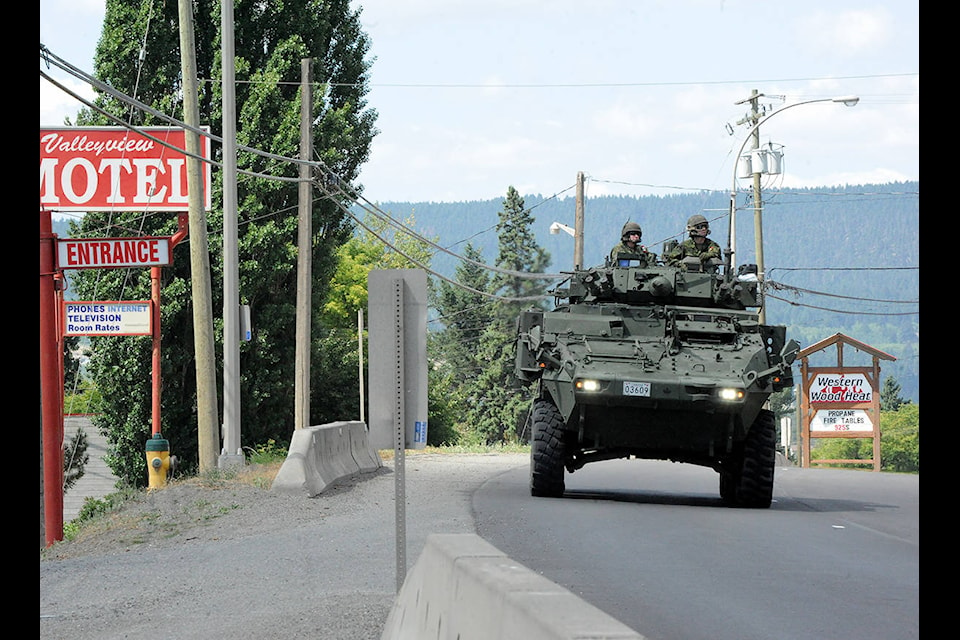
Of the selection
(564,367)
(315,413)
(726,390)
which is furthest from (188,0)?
(315,413)

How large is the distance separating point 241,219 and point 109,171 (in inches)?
258

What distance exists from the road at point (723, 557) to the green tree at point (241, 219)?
1476 cm

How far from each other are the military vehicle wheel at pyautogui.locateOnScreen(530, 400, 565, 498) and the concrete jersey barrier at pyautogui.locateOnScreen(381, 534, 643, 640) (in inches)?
387

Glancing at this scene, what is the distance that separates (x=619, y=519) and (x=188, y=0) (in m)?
12.2

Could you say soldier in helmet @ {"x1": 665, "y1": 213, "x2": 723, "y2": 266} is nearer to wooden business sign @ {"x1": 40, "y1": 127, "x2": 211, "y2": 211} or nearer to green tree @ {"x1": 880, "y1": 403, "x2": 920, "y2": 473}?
wooden business sign @ {"x1": 40, "y1": 127, "x2": 211, "y2": 211}

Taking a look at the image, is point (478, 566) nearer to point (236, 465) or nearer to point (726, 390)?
point (726, 390)

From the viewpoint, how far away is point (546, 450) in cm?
1711

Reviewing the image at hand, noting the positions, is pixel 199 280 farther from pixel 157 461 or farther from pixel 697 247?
pixel 697 247

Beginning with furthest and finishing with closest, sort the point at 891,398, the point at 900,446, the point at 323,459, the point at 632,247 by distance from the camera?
1. the point at 891,398
2. the point at 900,446
3. the point at 323,459
4. the point at 632,247

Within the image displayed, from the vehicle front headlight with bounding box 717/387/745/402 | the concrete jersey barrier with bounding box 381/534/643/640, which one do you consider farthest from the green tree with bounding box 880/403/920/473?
the concrete jersey barrier with bounding box 381/534/643/640

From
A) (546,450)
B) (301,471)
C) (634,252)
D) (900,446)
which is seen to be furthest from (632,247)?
(900,446)

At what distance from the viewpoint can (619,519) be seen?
15.3 m

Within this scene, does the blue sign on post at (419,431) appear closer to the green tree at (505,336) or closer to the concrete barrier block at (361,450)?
the concrete barrier block at (361,450)

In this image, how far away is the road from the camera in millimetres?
9055
